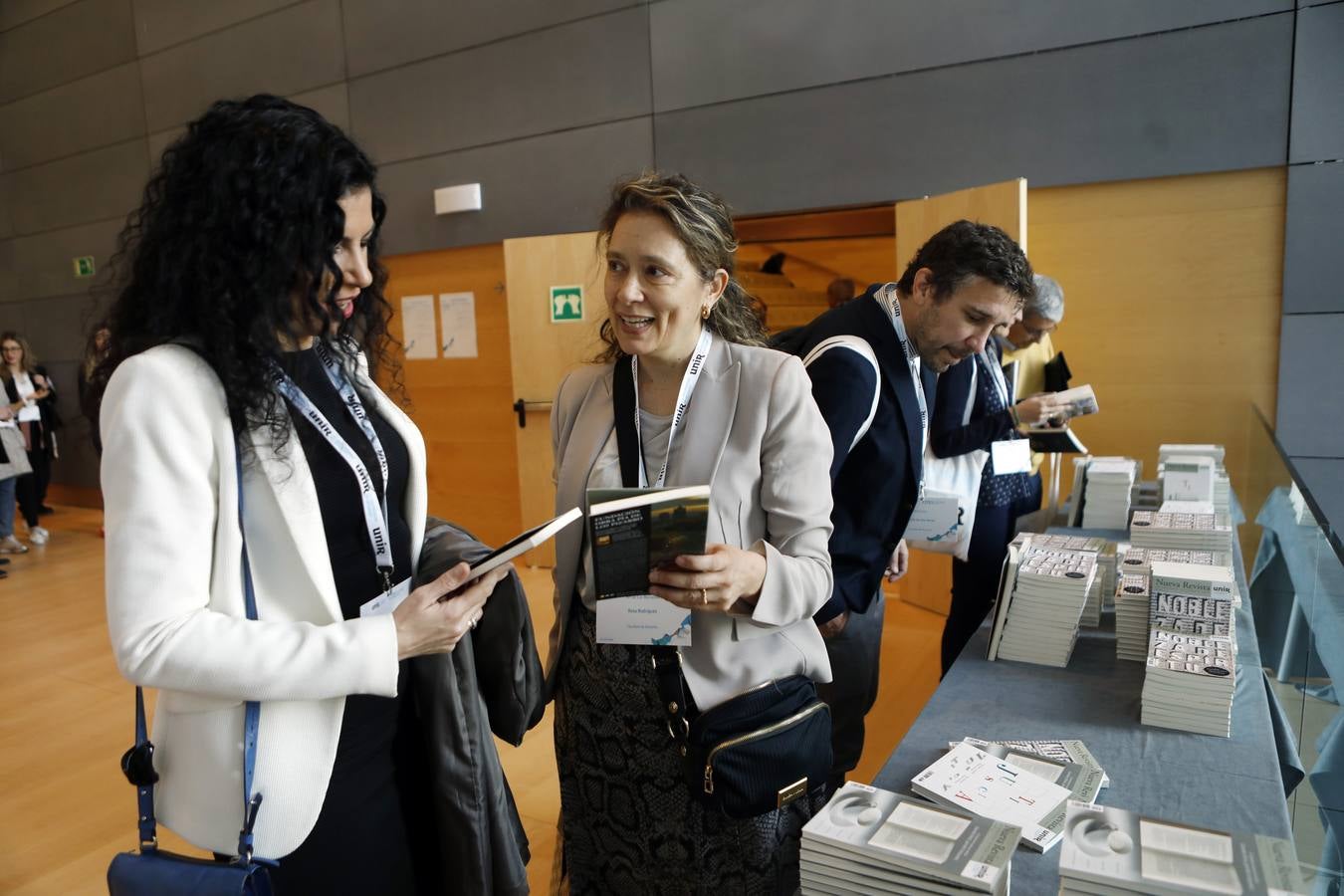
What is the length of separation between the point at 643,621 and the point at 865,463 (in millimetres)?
768

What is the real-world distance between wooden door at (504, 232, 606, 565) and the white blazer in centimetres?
443

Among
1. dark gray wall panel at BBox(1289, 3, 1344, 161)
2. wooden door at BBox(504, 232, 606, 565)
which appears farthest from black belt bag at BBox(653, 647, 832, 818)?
wooden door at BBox(504, 232, 606, 565)

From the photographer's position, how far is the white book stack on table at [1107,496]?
3.04 meters

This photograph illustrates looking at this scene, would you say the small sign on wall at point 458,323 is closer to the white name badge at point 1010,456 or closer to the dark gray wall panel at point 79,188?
the dark gray wall panel at point 79,188

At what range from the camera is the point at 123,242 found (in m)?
1.18

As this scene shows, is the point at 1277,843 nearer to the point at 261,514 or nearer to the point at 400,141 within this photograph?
the point at 261,514

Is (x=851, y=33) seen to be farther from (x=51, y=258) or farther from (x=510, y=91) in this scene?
(x=51, y=258)

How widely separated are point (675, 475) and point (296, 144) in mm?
727

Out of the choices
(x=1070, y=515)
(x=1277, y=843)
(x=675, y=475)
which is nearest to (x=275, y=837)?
(x=675, y=475)

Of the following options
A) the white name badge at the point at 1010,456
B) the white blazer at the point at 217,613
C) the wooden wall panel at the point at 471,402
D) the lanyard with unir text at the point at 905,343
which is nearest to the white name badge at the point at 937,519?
the white name badge at the point at 1010,456

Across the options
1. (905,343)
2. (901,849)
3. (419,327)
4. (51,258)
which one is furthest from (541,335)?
(51,258)

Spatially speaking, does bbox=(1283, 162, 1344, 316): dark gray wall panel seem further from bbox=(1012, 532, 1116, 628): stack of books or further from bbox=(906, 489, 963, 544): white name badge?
bbox=(906, 489, 963, 544): white name badge

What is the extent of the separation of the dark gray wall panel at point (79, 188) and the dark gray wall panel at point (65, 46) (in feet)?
2.59

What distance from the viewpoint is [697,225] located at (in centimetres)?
144
